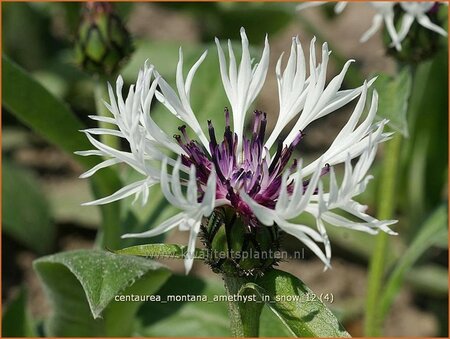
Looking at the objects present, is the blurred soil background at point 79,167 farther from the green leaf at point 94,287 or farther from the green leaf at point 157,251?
the green leaf at point 157,251

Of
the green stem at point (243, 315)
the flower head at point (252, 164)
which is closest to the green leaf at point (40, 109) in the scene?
the flower head at point (252, 164)

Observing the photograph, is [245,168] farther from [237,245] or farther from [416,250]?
[416,250]

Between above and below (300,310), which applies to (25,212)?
above

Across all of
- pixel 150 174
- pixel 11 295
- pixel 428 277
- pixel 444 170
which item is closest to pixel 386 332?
pixel 428 277

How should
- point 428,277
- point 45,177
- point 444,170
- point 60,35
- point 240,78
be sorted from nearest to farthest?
point 240,78
point 428,277
point 444,170
point 45,177
point 60,35

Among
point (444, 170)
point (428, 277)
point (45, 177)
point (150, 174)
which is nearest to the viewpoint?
point (150, 174)

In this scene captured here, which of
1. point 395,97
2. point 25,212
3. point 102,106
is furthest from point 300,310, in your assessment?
point 25,212

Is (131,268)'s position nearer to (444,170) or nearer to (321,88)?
(321,88)
